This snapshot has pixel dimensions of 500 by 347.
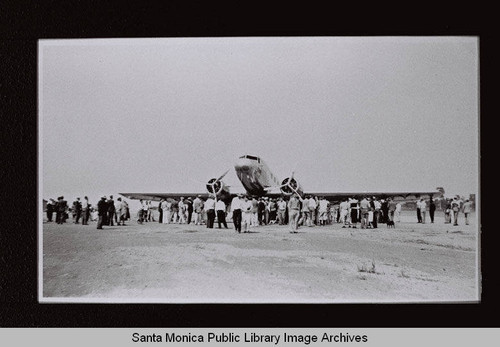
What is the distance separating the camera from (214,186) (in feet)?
26.0

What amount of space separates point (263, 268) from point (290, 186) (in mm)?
1953

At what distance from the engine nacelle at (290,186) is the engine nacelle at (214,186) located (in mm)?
1367

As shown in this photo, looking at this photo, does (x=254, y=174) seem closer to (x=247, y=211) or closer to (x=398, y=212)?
(x=247, y=211)

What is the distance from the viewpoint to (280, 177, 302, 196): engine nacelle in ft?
25.2

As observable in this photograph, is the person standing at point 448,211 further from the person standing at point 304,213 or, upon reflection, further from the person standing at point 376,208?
the person standing at point 304,213

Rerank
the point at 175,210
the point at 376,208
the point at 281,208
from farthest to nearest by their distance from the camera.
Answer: the point at 281,208
the point at 175,210
the point at 376,208

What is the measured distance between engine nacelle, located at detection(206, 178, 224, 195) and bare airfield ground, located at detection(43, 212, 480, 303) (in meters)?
1.17

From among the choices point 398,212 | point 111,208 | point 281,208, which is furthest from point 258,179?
point 111,208

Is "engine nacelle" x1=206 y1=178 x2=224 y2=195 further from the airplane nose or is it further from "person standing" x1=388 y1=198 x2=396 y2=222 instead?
"person standing" x1=388 y1=198 x2=396 y2=222

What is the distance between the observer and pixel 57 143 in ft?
22.5

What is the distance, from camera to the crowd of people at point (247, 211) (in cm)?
696
